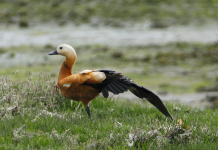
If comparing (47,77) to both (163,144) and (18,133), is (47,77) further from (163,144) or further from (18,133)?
(163,144)

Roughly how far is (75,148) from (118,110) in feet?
6.54

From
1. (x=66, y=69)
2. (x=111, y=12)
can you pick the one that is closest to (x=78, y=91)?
(x=66, y=69)

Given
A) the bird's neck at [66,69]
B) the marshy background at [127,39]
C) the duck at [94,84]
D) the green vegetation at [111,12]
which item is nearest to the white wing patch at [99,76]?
the duck at [94,84]

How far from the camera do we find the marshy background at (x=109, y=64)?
14.3 ft

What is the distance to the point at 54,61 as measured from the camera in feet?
39.7

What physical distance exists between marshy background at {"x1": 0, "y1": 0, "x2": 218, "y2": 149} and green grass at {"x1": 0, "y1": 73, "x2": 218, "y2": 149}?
0.02m

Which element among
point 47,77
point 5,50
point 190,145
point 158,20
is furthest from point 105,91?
point 158,20

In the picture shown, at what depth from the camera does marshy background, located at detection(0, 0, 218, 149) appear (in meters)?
4.37

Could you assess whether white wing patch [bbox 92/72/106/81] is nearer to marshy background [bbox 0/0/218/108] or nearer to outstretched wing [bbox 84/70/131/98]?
outstretched wing [bbox 84/70/131/98]

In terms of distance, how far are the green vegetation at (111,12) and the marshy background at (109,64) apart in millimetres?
53

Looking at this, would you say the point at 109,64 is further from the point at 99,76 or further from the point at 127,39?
the point at 99,76

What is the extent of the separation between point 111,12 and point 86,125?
13.5m

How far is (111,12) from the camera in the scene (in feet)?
57.7

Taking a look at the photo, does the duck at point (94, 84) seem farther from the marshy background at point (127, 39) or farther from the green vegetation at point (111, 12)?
the green vegetation at point (111, 12)
